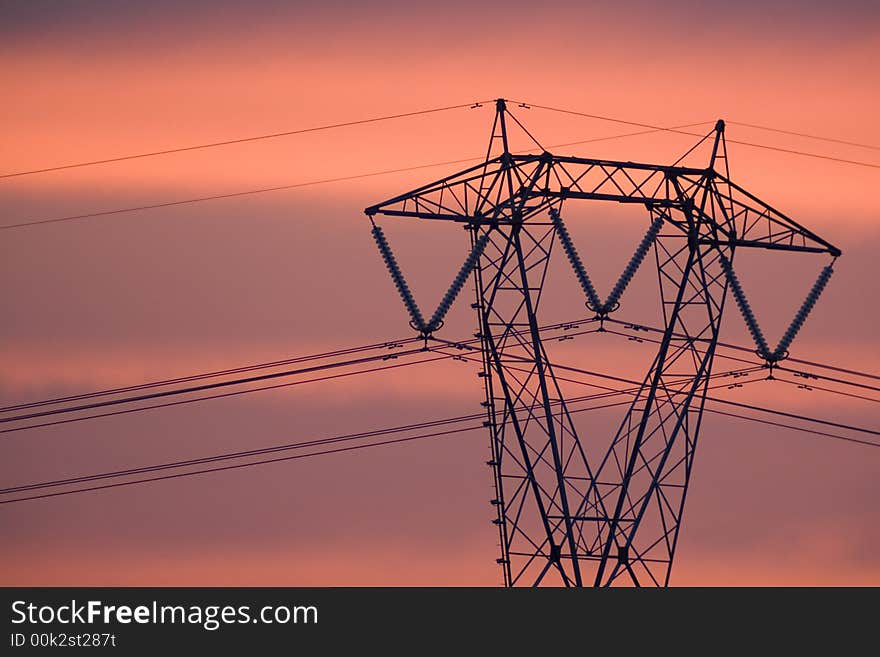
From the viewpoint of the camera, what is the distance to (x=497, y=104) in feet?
270

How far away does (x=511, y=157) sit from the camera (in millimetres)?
79875

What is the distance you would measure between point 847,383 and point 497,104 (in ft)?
50.2

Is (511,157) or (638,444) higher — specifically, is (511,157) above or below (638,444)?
above

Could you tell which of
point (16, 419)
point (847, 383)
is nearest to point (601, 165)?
point (847, 383)

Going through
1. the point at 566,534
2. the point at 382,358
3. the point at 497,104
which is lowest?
the point at 566,534

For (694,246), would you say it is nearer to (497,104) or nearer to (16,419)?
(497,104)

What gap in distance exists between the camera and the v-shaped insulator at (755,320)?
84.4 metres

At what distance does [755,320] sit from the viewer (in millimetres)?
85000

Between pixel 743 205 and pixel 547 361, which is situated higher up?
pixel 743 205

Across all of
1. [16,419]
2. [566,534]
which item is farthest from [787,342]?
[16,419]

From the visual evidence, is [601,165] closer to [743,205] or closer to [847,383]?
[743,205]

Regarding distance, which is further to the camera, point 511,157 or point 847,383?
point 847,383

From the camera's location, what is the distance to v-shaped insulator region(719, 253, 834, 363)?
277ft

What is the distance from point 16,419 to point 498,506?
590 inches
